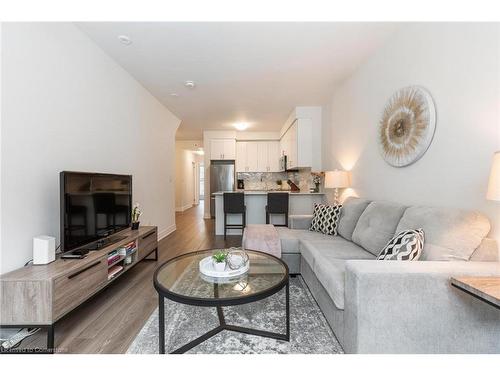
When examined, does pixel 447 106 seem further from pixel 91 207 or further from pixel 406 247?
pixel 91 207

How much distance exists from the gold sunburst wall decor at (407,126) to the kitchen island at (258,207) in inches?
89.2

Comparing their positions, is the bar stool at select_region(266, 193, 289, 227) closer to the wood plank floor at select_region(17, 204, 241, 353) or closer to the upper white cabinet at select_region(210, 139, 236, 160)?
the wood plank floor at select_region(17, 204, 241, 353)

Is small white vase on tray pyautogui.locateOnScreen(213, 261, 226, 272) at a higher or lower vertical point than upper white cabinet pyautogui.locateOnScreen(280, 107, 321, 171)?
Answer: lower

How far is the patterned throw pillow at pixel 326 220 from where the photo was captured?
2680 millimetres

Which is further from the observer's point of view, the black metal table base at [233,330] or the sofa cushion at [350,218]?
the sofa cushion at [350,218]

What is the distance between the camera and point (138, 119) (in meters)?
3.38

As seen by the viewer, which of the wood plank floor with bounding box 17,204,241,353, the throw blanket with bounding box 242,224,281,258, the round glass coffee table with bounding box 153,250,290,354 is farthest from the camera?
the throw blanket with bounding box 242,224,281,258

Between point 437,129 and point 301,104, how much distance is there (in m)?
2.82

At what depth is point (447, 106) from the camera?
1681mm

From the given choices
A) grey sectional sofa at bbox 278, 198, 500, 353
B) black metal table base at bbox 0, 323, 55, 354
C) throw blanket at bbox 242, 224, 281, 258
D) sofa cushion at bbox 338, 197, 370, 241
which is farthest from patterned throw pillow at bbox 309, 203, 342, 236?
black metal table base at bbox 0, 323, 55, 354

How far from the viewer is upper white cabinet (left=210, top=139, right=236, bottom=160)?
6.38 m

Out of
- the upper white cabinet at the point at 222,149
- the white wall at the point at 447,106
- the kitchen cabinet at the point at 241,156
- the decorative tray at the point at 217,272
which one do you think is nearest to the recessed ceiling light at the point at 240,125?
the upper white cabinet at the point at 222,149

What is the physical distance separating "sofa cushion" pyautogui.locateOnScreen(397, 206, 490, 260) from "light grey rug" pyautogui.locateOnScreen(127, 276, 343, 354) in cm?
89

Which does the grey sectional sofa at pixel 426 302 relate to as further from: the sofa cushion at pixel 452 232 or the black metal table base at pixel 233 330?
the black metal table base at pixel 233 330
